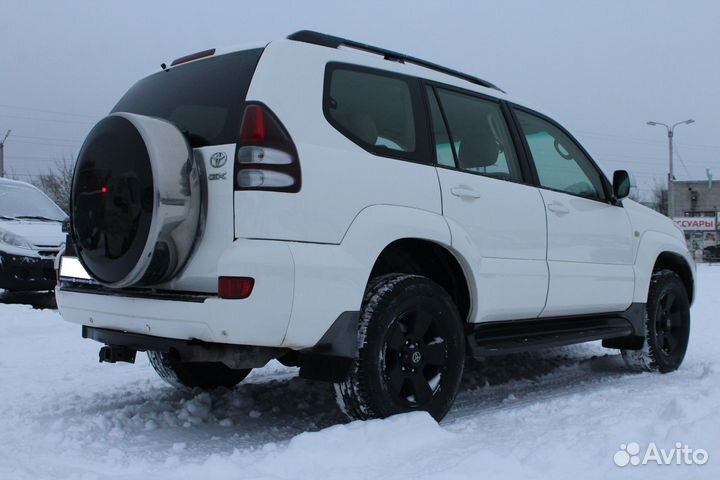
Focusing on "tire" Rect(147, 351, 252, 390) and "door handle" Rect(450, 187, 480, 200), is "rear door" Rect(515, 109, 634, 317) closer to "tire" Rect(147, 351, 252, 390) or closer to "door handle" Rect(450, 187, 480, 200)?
"door handle" Rect(450, 187, 480, 200)

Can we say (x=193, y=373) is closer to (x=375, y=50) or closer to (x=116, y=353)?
(x=116, y=353)

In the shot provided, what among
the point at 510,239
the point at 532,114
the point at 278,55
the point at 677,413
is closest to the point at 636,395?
the point at 677,413

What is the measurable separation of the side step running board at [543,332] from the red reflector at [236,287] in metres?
1.49

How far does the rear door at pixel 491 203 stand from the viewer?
403 centimetres

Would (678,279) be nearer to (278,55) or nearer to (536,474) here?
(536,474)

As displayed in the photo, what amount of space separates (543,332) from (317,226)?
1989 millimetres

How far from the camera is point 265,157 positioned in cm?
323

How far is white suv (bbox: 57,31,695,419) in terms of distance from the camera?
10.6 feet

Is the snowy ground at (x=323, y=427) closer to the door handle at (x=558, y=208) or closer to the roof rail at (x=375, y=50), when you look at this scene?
the door handle at (x=558, y=208)

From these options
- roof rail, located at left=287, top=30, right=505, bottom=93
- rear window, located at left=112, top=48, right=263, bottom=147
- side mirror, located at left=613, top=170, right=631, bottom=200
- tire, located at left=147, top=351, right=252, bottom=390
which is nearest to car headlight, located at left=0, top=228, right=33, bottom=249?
tire, located at left=147, top=351, right=252, bottom=390

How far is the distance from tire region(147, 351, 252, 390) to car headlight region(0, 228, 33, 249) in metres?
4.55

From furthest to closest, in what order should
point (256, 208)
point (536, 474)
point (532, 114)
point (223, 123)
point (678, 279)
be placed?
point (678, 279)
point (532, 114)
point (223, 123)
point (256, 208)
point (536, 474)

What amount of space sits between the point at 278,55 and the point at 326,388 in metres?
2.42

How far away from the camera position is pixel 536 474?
2.99 m
